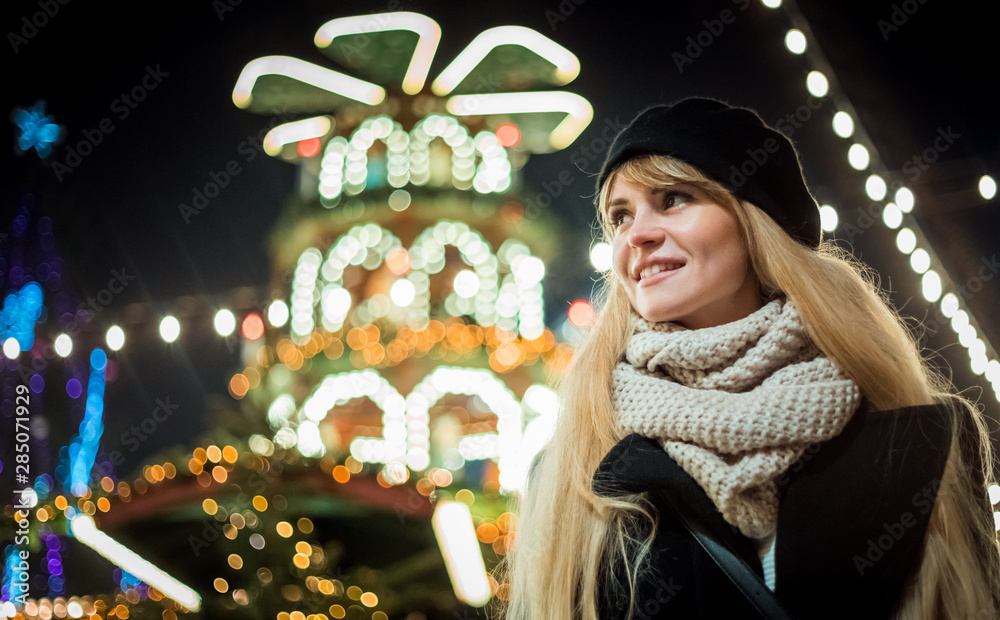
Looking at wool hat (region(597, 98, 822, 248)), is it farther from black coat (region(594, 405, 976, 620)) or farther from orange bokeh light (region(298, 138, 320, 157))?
orange bokeh light (region(298, 138, 320, 157))

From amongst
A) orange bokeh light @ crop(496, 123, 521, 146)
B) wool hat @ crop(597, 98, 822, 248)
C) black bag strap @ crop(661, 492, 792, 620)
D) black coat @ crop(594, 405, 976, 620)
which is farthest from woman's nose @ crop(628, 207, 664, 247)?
orange bokeh light @ crop(496, 123, 521, 146)

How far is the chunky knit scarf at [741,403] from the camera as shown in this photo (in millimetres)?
1810

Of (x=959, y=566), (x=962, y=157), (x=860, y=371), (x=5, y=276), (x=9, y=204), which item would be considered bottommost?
(x=959, y=566)

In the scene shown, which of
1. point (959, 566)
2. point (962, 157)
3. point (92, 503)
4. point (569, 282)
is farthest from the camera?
point (569, 282)

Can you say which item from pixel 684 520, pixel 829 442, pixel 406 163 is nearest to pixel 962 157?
pixel 829 442

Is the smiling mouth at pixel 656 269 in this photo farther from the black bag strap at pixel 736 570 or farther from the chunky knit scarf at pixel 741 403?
the black bag strap at pixel 736 570

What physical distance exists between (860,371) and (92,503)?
6.97 metres

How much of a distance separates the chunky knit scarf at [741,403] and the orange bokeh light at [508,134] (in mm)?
12259

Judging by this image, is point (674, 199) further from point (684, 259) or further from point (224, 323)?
point (224, 323)

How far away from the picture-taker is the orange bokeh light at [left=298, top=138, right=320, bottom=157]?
14039 millimetres

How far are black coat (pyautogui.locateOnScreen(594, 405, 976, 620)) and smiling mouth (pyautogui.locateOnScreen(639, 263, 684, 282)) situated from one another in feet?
1.84

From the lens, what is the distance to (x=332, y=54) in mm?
12789

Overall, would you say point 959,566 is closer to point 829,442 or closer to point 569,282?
point 829,442

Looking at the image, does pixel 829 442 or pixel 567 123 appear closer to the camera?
pixel 829 442
